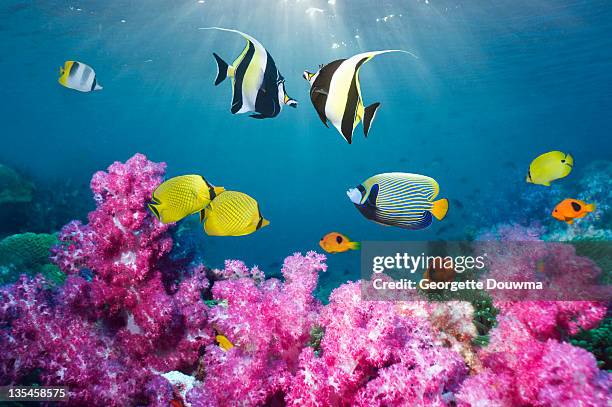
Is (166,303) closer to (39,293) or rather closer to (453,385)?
(39,293)

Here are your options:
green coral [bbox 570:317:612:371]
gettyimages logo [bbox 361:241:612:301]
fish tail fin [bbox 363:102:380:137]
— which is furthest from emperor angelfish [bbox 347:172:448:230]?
green coral [bbox 570:317:612:371]

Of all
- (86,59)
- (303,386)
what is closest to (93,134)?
(86,59)

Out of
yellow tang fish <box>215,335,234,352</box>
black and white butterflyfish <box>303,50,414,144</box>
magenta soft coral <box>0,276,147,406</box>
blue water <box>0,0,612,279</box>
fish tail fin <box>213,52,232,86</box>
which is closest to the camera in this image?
black and white butterflyfish <box>303,50,414,144</box>

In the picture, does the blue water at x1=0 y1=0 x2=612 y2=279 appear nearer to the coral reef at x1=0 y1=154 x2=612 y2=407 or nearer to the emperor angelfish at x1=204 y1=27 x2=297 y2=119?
the coral reef at x1=0 y1=154 x2=612 y2=407

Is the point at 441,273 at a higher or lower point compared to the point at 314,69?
higher

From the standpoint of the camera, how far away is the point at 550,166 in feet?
14.0

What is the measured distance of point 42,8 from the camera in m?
20.4

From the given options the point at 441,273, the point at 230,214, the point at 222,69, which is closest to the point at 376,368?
the point at 230,214

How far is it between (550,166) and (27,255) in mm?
8930

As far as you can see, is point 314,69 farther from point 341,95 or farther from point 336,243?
point 341,95

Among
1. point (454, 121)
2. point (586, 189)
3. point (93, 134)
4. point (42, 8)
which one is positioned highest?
point (42, 8)

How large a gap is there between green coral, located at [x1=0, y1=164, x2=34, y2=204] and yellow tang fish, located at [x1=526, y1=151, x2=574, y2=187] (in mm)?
15383

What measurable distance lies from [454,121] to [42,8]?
2040 inches

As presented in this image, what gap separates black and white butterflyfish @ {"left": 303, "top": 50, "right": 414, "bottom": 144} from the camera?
1.37 meters
